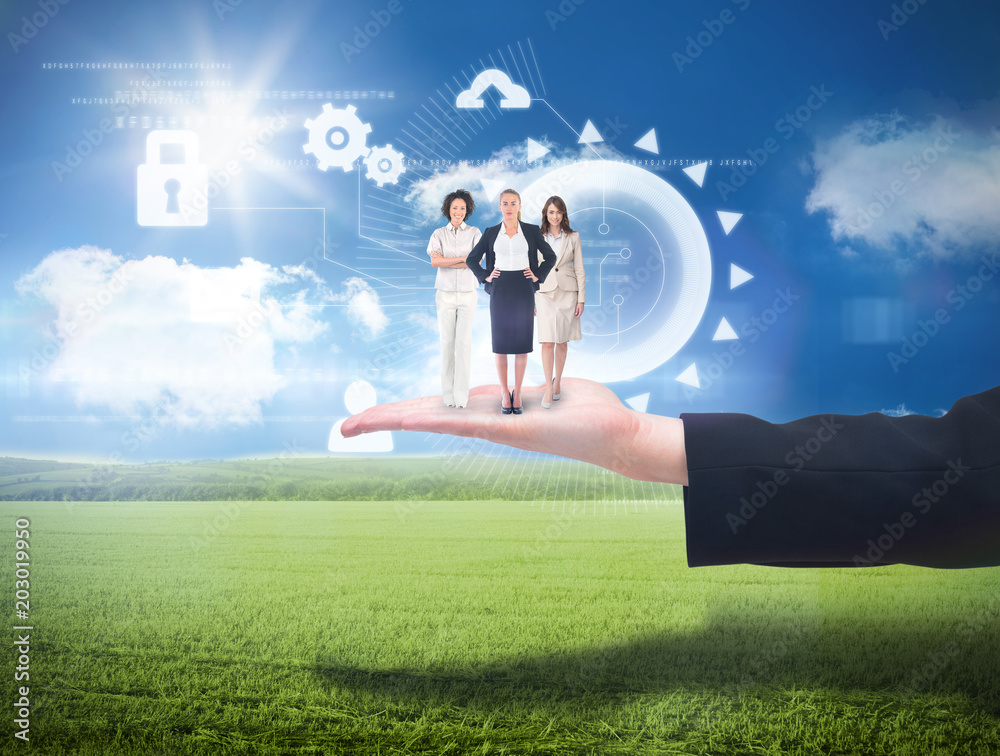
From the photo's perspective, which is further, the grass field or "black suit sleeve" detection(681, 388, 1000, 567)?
the grass field

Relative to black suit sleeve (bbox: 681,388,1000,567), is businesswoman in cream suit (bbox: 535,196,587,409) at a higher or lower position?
higher

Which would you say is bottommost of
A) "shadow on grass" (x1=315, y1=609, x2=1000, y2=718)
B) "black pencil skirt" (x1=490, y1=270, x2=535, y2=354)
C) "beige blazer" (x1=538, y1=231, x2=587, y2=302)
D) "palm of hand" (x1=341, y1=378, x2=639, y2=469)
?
"shadow on grass" (x1=315, y1=609, x2=1000, y2=718)

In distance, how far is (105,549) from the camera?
606 centimetres

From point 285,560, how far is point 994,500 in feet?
17.2

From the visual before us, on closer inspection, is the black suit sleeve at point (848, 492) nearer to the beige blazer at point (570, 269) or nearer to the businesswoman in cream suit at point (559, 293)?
the businesswoman in cream suit at point (559, 293)

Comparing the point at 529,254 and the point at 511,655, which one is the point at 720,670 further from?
the point at 529,254

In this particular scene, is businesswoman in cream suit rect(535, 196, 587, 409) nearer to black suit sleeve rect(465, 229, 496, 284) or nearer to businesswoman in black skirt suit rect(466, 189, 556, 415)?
businesswoman in black skirt suit rect(466, 189, 556, 415)

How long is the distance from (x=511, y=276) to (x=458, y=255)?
0.38 meters

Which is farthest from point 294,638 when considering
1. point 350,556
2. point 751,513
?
point 751,513

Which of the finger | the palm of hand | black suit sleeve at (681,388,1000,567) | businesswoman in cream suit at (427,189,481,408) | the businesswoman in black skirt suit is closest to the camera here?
black suit sleeve at (681,388,1000,567)

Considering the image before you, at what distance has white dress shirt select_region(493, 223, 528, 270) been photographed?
3.10 meters

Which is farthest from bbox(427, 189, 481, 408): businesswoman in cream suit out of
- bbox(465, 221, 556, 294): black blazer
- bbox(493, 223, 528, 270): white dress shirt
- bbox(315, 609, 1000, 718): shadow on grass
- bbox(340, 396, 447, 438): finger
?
bbox(315, 609, 1000, 718): shadow on grass

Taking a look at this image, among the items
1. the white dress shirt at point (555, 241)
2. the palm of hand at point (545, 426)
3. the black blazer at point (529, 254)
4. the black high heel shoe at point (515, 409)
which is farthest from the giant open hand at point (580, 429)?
the white dress shirt at point (555, 241)

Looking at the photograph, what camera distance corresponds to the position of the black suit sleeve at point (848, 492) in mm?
1354
